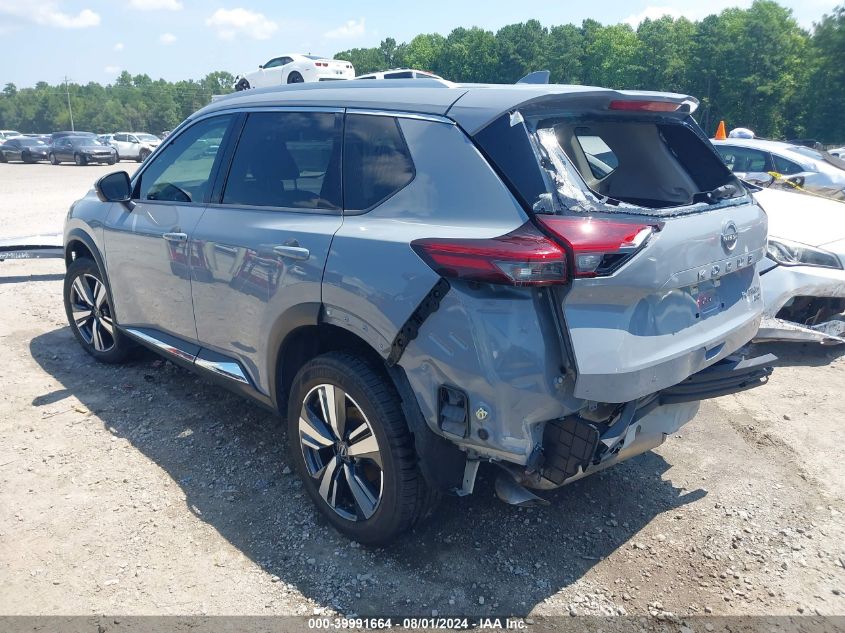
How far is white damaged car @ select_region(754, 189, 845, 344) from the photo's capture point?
16.6 ft

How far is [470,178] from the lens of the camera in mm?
2611

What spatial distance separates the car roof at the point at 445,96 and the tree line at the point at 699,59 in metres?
43.4

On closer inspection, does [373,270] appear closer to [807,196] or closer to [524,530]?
[524,530]

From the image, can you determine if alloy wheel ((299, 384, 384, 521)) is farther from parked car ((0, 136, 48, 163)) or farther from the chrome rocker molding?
parked car ((0, 136, 48, 163))

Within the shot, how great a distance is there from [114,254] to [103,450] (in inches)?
55.4

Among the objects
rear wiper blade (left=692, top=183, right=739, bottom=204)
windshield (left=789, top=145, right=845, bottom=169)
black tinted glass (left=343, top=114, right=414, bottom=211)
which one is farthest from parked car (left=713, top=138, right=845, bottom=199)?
black tinted glass (left=343, top=114, right=414, bottom=211)

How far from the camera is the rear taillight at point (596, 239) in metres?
2.38

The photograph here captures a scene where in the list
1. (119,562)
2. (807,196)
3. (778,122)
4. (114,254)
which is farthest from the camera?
(778,122)

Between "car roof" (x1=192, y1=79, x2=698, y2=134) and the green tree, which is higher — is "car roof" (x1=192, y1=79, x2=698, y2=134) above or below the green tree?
below

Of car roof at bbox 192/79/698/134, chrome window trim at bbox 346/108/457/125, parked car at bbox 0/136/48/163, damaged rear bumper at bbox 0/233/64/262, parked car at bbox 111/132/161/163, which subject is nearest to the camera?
car roof at bbox 192/79/698/134

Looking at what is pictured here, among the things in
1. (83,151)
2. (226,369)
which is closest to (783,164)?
(226,369)

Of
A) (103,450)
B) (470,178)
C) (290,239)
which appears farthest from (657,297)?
(103,450)

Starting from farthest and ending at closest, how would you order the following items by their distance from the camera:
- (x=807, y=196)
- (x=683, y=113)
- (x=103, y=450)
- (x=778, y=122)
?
(x=778, y=122)
(x=807, y=196)
(x=103, y=450)
(x=683, y=113)

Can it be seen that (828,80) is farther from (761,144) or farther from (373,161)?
(373,161)
